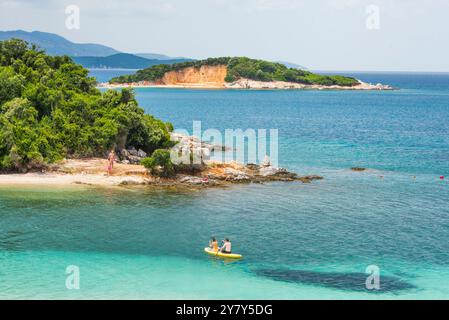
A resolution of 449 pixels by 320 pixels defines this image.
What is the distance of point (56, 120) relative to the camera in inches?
2280

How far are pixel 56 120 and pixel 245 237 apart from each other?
29.7 metres

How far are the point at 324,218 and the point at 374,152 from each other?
35527 millimetres

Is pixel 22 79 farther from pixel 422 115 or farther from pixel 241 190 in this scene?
pixel 422 115

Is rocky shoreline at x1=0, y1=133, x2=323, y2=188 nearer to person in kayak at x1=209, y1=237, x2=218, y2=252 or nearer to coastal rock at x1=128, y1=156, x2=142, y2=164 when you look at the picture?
coastal rock at x1=128, y1=156, x2=142, y2=164

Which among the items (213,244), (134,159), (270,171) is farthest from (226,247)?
(134,159)

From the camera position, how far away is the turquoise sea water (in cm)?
2956

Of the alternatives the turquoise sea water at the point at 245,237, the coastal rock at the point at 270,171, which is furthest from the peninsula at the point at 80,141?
the turquoise sea water at the point at 245,237

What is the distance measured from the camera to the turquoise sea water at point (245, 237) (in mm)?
29562

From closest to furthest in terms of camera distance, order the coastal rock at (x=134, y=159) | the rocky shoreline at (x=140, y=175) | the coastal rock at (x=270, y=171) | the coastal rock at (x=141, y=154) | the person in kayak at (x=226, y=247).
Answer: the person in kayak at (x=226, y=247), the rocky shoreline at (x=140, y=175), the coastal rock at (x=270, y=171), the coastal rock at (x=134, y=159), the coastal rock at (x=141, y=154)

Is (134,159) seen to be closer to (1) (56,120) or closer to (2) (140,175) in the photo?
(2) (140,175)

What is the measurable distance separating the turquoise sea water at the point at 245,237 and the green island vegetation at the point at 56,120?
6.31 meters

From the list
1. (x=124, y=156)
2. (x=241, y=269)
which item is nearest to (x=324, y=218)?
(x=241, y=269)

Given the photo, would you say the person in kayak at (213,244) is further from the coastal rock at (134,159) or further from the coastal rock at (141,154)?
the coastal rock at (141,154)

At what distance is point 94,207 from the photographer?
43.2m
